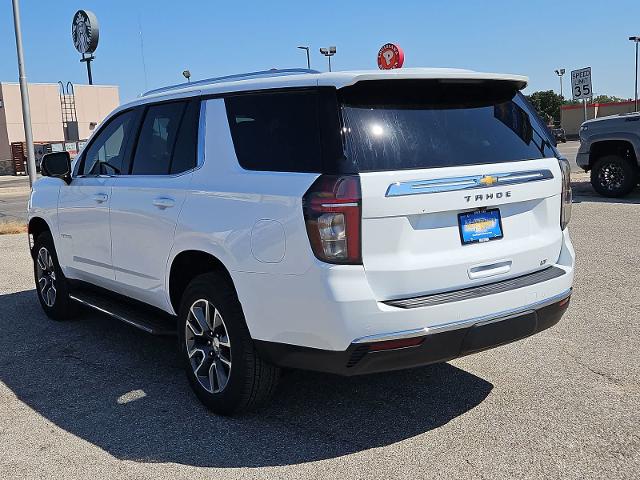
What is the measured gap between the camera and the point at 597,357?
473cm

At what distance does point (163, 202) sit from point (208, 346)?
93cm

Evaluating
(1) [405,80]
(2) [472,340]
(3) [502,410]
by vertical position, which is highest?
(1) [405,80]

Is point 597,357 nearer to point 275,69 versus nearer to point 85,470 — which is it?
point 275,69

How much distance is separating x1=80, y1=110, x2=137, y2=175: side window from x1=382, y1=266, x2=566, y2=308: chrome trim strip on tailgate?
254cm

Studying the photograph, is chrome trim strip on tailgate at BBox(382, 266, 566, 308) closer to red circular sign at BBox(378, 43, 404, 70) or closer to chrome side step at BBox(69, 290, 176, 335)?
chrome side step at BBox(69, 290, 176, 335)

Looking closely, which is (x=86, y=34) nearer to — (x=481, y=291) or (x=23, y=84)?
(x=23, y=84)

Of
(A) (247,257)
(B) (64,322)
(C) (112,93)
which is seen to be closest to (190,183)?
(A) (247,257)

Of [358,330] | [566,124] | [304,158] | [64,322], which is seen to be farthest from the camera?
[566,124]

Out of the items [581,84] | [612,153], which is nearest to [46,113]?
[581,84]

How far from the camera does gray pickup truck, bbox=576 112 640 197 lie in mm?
12297

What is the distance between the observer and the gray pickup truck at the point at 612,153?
12297mm

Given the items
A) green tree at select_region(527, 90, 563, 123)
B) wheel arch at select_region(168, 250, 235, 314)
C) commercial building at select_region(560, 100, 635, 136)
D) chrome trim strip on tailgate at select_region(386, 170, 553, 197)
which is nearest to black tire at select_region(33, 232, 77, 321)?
wheel arch at select_region(168, 250, 235, 314)

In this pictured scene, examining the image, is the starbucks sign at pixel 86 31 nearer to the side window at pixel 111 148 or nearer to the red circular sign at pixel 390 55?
the red circular sign at pixel 390 55

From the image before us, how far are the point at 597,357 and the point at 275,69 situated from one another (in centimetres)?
290
